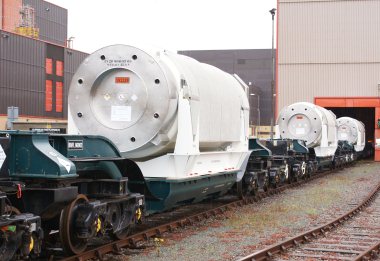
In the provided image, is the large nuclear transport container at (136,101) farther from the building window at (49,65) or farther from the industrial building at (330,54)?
the building window at (49,65)

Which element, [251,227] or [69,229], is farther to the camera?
[251,227]

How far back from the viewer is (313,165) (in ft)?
83.9

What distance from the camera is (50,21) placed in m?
64.9

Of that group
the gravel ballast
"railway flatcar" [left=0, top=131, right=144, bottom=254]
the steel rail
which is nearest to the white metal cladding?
the gravel ballast

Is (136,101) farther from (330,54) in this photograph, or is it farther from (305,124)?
(330,54)

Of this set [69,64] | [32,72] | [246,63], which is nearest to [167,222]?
[32,72]

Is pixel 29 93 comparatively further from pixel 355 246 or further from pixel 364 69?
pixel 355 246

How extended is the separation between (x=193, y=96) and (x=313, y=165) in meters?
16.0

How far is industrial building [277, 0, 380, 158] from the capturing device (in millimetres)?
41469

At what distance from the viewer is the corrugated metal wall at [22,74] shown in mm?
45375

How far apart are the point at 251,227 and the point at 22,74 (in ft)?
128

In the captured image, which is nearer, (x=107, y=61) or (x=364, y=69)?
(x=107, y=61)

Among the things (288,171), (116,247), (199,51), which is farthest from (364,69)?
(199,51)

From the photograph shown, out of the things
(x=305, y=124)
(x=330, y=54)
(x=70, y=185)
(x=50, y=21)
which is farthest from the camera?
(x=50, y=21)
